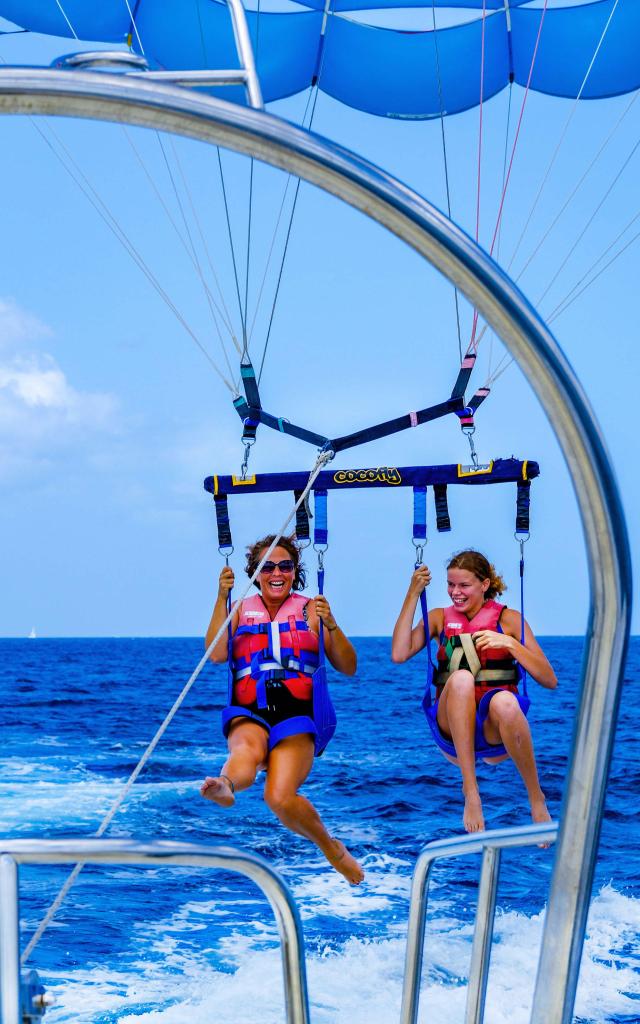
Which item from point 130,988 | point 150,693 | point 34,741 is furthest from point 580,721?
point 150,693

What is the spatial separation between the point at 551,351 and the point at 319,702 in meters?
2.64

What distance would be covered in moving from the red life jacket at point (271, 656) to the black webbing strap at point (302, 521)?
0.31 metres

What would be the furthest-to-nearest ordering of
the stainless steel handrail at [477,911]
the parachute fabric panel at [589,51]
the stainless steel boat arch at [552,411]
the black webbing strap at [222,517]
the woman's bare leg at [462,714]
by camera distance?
1. the parachute fabric panel at [589,51]
2. the black webbing strap at [222,517]
3. the woman's bare leg at [462,714]
4. the stainless steel handrail at [477,911]
5. the stainless steel boat arch at [552,411]

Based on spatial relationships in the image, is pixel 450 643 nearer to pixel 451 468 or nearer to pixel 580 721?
pixel 451 468

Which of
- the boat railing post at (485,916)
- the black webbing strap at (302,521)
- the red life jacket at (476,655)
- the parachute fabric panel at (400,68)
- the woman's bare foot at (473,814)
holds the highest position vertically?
the parachute fabric panel at (400,68)

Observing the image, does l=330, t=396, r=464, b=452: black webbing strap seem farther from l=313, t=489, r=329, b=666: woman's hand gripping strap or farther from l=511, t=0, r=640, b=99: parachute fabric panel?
l=511, t=0, r=640, b=99: parachute fabric panel

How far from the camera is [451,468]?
4176 mm

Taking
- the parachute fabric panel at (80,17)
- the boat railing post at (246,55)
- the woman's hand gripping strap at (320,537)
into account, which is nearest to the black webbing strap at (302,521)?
the woman's hand gripping strap at (320,537)

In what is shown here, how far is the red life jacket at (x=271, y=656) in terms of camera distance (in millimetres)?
4113

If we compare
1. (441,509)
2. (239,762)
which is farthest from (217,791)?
(441,509)

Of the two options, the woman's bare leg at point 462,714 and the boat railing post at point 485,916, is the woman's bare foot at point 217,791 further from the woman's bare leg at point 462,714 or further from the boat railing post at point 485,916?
the boat railing post at point 485,916

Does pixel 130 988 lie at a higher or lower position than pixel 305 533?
lower

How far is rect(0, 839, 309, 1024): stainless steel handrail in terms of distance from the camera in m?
1.59

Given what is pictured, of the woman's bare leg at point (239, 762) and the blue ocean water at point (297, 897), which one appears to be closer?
the woman's bare leg at point (239, 762)
